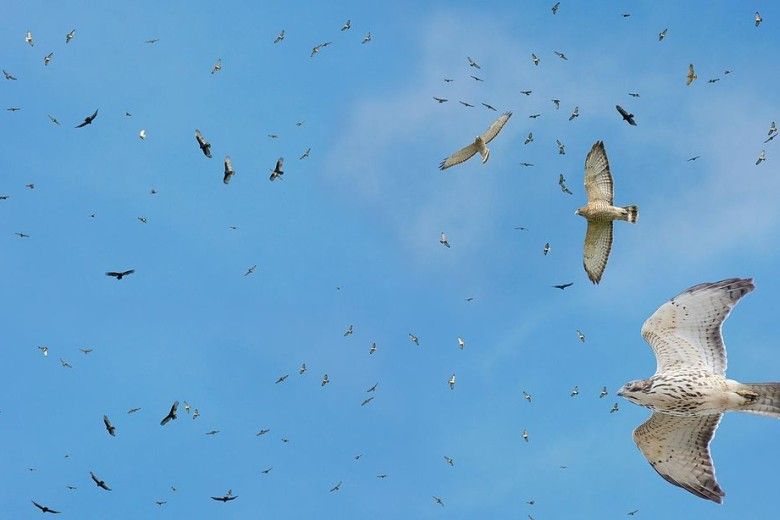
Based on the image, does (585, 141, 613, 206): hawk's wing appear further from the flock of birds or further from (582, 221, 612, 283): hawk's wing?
the flock of birds

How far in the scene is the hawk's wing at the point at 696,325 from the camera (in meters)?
21.8

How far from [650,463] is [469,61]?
13528 mm

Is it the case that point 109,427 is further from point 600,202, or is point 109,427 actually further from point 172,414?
point 600,202

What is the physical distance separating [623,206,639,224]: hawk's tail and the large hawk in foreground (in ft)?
30.6

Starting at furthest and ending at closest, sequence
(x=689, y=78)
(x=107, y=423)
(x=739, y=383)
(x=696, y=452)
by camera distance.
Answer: (x=689, y=78), (x=107, y=423), (x=696, y=452), (x=739, y=383)

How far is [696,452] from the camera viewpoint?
2211cm

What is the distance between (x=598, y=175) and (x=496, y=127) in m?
3.26

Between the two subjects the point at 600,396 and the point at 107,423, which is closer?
the point at 107,423

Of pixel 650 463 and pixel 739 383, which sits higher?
pixel 739 383

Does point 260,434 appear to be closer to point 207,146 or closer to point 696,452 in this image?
point 207,146

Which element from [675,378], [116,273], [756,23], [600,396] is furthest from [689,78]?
[116,273]

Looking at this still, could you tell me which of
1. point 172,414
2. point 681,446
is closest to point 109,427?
point 172,414

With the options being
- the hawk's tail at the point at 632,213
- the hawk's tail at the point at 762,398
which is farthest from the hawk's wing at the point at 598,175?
the hawk's tail at the point at 762,398

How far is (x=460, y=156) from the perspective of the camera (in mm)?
32125
